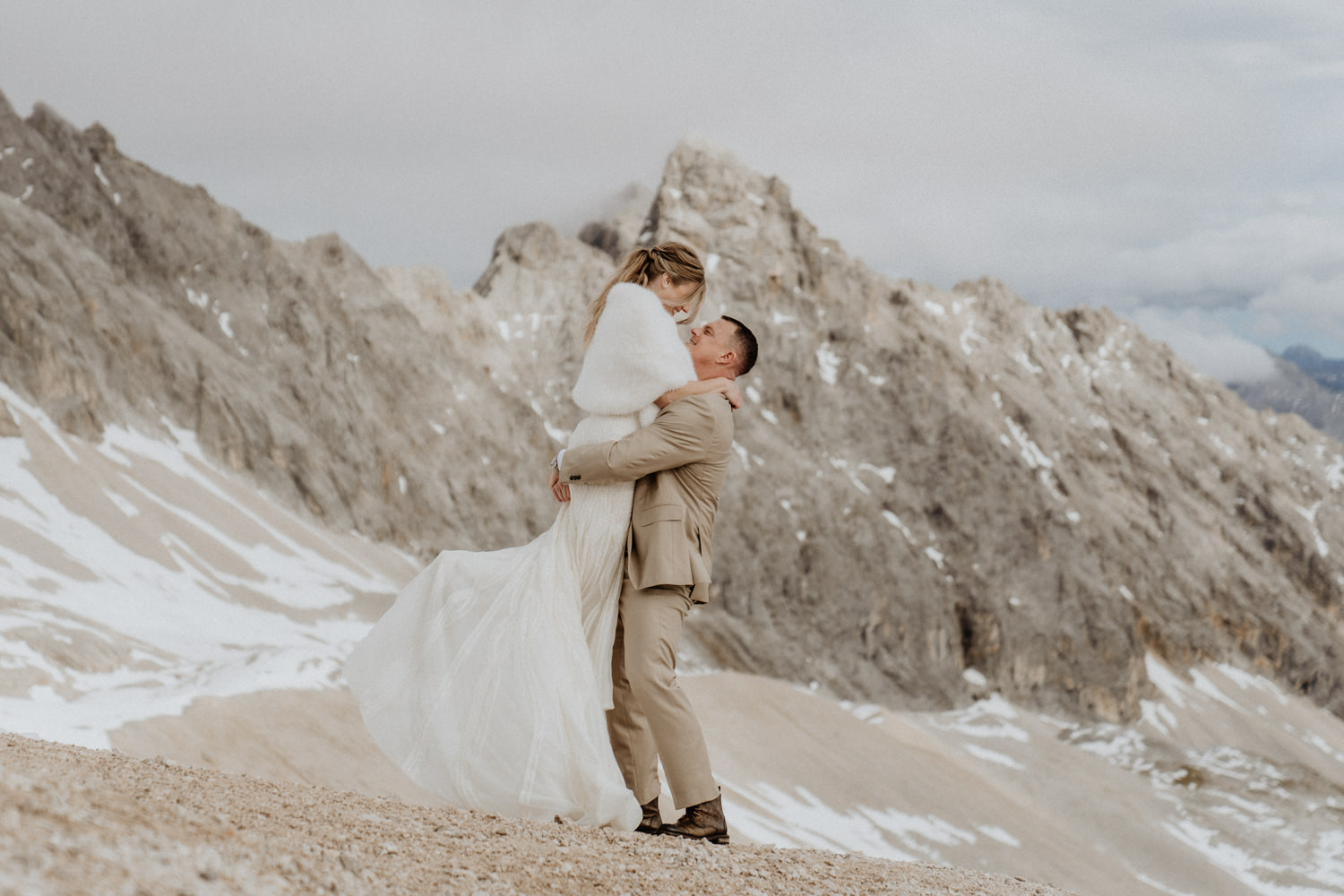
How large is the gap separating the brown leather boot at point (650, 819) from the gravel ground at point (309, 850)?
35cm

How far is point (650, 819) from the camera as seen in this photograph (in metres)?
5.59

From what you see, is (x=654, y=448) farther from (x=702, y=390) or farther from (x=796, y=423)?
(x=796, y=423)

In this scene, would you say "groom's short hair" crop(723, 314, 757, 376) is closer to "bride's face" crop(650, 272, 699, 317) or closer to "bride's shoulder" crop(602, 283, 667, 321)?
A: "bride's face" crop(650, 272, 699, 317)

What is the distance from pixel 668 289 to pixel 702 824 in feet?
8.46

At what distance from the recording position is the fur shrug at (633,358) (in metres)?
5.42

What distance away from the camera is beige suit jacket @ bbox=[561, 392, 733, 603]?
5.22 m

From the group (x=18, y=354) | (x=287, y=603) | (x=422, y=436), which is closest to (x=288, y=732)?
(x=287, y=603)

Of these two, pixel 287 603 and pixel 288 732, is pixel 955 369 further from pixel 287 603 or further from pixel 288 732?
pixel 288 732

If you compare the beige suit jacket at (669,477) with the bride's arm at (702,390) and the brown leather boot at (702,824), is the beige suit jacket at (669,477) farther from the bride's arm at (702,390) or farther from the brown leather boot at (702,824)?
the brown leather boot at (702,824)

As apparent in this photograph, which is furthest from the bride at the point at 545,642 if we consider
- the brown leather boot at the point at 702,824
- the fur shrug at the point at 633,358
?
the brown leather boot at the point at 702,824

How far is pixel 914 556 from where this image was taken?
224 feet

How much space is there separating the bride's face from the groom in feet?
1.91

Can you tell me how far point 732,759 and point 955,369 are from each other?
1917 inches

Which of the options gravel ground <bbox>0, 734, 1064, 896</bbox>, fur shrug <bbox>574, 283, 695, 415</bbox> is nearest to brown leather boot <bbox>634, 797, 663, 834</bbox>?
gravel ground <bbox>0, 734, 1064, 896</bbox>
